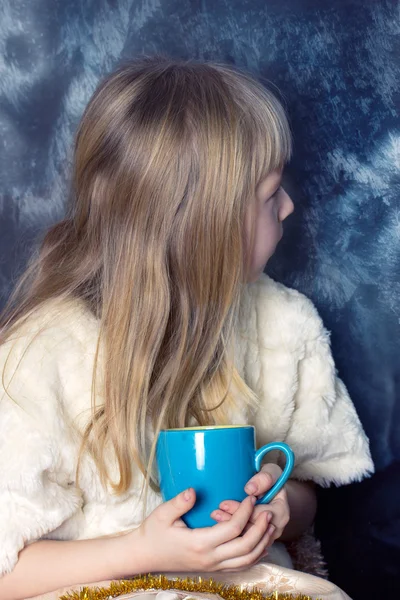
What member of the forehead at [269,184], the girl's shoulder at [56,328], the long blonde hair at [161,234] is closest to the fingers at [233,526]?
the long blonde hair at [161,234]

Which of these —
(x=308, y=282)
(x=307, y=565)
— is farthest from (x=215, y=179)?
(x=307, y=565)

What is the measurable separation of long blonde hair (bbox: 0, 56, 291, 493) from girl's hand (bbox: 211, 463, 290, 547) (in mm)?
191

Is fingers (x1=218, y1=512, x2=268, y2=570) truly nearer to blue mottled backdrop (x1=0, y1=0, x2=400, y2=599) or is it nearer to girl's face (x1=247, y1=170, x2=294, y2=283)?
girl's face (x1=247, y1=170, x2=294, y2=283)

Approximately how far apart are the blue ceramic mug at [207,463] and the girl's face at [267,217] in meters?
0.38

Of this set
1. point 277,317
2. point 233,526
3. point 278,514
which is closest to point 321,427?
point 277,317

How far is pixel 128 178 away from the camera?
1.40 m

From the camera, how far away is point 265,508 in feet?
4.09

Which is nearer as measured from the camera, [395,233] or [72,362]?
[72,362]

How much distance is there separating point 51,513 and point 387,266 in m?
0.82

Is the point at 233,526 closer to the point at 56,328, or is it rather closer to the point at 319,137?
the point at 56,328

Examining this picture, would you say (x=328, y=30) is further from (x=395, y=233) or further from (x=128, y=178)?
(x=128, y=178)

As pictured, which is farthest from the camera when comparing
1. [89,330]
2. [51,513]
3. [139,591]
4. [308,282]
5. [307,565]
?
[308,282]

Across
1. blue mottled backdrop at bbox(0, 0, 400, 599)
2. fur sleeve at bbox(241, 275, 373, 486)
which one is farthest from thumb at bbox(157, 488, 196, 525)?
blue mottled backdrop at bbox(0, 0, 400, 599)

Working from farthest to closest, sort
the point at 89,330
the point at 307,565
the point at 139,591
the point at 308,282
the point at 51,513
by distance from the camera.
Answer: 1. the point at 308,282
2. the point at 307,565
3. the point at 89,330
4. the point at 51,513
5. the point at 139,591
